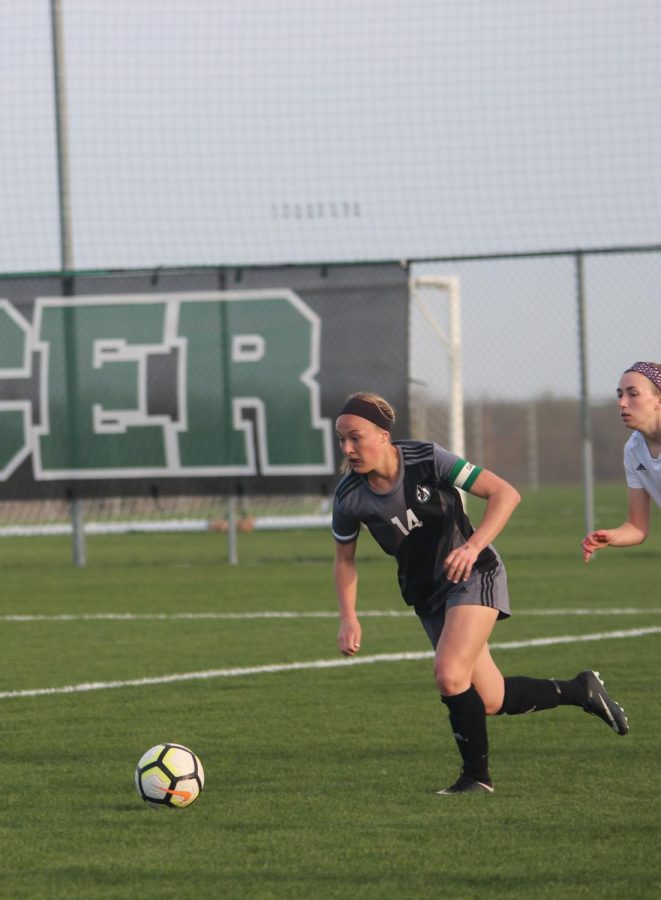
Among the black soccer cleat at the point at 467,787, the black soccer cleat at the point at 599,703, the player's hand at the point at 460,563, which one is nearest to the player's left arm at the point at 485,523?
the player's hand at the point at 460,563

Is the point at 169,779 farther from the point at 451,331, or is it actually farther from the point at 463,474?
the point at 451,331

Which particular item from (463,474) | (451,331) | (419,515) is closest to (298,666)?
(419,515)

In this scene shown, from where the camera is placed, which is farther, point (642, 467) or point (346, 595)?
point (642, 467)

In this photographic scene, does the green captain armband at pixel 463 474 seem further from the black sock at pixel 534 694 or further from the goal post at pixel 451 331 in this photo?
the goal post at pixel 451 331

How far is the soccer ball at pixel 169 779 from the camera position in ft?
20.1

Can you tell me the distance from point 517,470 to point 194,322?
3720 centimetres

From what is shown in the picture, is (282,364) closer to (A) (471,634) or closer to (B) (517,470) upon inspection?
(A) (471,634)

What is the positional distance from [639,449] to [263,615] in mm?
6635

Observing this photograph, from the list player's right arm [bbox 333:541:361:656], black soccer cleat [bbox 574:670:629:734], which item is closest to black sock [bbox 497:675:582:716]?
black soccer cleat [bbox 574:670:629:734]

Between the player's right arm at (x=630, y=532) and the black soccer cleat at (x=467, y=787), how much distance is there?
1150mm

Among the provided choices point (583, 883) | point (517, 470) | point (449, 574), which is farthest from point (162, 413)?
point (517, 470)

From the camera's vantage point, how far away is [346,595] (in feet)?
22.0

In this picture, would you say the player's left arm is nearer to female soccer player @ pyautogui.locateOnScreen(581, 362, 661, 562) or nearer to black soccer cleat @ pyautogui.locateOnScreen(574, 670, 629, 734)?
female soccer player @ pyautogui.locateOnScreen(581, 362, 661, 562)

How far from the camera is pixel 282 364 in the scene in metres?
17.0
